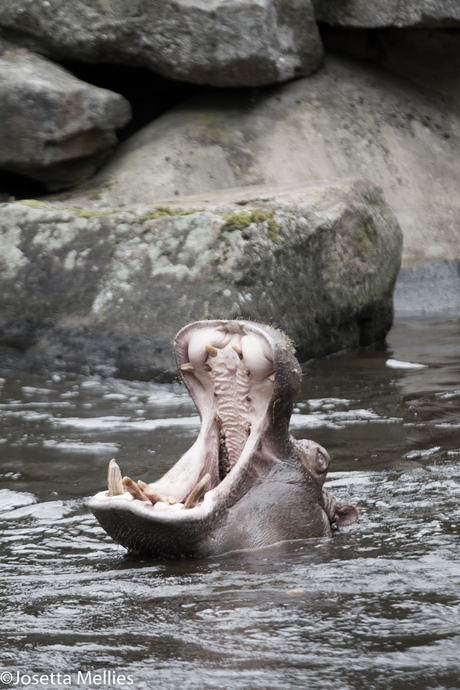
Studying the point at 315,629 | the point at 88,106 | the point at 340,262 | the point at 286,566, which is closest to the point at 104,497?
the point at 286,566

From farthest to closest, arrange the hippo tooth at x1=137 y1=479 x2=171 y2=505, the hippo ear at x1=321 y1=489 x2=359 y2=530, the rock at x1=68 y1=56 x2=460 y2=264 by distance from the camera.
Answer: the rock at x1=68 y1=56 x2=460 y2=264
the hippo ear at x1=321 y1=489 x2=359 y2=530
the hippo tooth at x1=137 y1=479 x2=171 y2=505

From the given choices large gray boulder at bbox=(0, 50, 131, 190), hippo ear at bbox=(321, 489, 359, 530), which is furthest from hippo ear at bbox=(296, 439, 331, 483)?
large gray boulder at bbox=(0, 50, 131, 190)

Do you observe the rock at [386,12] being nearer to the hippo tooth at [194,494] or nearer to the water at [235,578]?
the water at [235,578]

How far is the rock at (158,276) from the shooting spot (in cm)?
628

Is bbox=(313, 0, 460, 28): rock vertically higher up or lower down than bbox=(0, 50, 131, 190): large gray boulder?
higher up

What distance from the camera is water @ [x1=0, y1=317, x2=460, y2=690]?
182 cm

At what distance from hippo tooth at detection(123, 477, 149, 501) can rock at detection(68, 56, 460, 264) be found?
713 cm

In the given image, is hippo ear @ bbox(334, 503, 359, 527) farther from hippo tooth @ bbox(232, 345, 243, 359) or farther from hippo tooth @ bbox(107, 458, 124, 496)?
hippo tooth @ bbox(107, 458, 124, 496)

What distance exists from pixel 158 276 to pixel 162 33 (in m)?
4.87

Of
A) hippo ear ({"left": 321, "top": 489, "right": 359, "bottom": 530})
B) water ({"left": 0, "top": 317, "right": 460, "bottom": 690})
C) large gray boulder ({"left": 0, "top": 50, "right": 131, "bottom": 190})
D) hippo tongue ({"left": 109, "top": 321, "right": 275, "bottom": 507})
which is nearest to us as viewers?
water ({"left": 0, "top": 317, "right": 460, "bottom": 690})

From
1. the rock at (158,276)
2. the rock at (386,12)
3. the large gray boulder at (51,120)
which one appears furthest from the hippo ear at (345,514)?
the rock at (386,12)

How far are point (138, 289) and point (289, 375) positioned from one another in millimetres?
3797

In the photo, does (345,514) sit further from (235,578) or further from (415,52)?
(415,52)

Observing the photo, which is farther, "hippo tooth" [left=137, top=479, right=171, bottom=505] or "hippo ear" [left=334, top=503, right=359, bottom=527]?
"hippo ear" [left=334, top=503, right=359, bottom=527]
